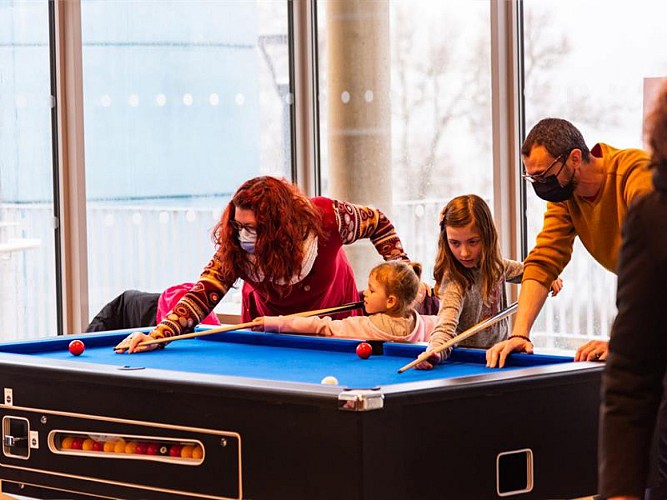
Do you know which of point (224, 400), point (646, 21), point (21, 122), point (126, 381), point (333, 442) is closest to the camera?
point (333, 442)

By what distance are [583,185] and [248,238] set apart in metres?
1.25

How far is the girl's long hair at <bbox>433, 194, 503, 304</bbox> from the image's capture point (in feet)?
11.5

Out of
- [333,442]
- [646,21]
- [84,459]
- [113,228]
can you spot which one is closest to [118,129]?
[113,228]

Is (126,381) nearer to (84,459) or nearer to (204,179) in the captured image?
(84,459)

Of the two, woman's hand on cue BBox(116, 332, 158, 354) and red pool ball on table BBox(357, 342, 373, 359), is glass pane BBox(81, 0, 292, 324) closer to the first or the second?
woman's hand on cue BBox(116, 332, 158, 354)

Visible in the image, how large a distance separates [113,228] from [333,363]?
3068 millimetres

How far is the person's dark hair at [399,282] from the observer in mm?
3693

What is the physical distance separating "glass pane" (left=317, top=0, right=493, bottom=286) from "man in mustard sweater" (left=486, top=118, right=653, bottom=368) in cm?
251

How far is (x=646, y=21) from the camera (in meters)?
5.08

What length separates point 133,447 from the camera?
9.91 ft

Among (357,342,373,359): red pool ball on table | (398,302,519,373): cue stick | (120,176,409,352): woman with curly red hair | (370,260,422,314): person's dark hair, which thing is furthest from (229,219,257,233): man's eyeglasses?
(398,302,519,373): cue stick

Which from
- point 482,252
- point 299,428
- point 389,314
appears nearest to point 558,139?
point 482,252

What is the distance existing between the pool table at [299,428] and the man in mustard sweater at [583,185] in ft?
0.30

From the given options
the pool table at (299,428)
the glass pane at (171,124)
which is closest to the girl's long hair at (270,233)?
the pool table at (299,428)
